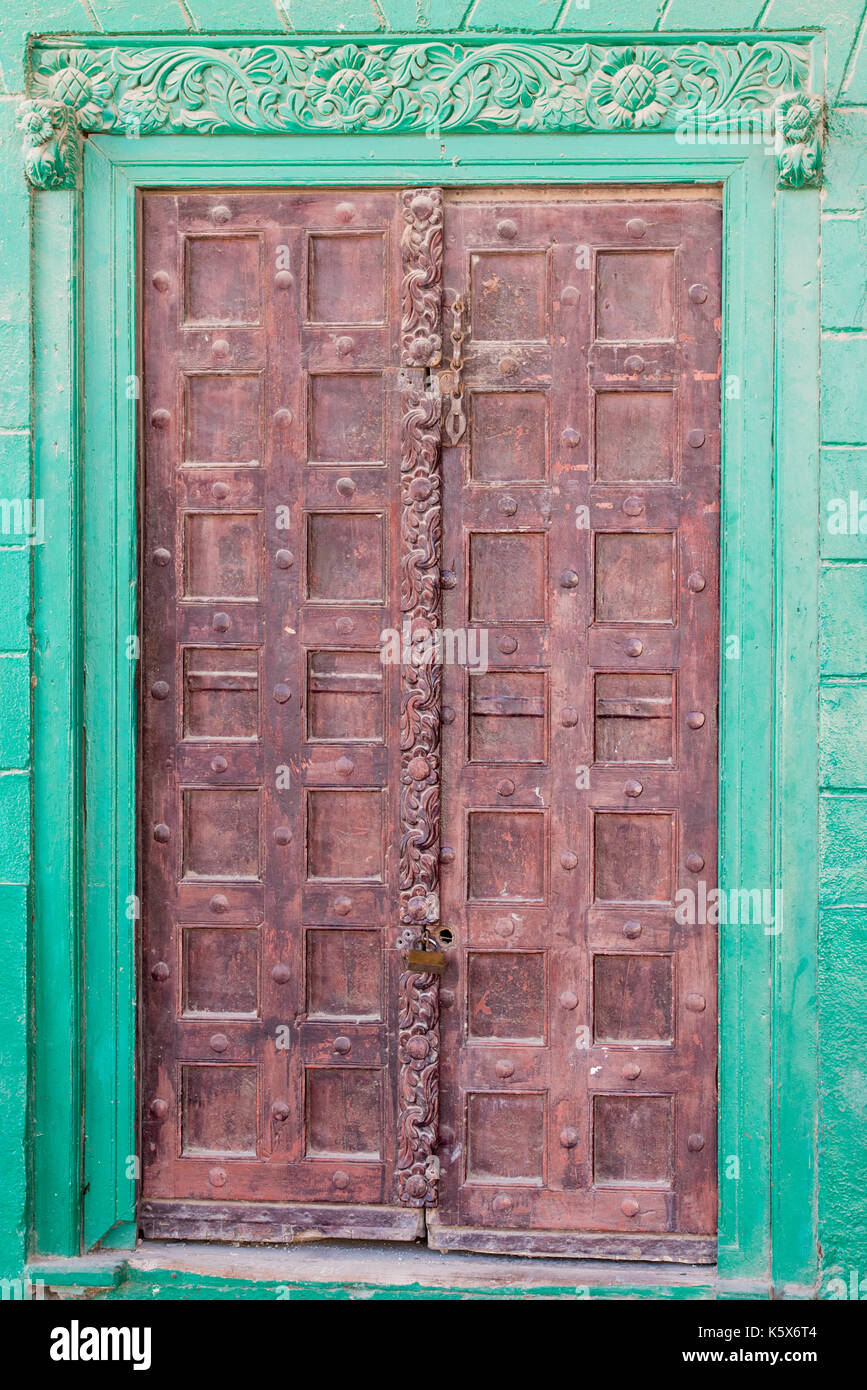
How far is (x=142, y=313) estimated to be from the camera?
2861mm

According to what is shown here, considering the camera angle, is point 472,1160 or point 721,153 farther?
point 472,1160

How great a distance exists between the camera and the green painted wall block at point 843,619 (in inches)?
106

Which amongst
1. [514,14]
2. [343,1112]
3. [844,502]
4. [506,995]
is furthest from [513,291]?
[343,1112]

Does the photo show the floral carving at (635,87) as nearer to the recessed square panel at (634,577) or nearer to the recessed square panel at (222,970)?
the recessed square panel at (634,577)

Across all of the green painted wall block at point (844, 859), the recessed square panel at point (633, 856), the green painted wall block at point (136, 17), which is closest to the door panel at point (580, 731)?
the recessed square panel at point (633, 856)

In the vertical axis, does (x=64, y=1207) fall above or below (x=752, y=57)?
below

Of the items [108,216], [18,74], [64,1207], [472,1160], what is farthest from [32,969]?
[18,74]

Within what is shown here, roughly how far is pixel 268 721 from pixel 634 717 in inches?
41.3

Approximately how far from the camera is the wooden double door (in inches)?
111

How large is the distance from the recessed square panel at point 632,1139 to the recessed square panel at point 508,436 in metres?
1.80

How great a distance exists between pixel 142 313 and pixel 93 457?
0.44 metres

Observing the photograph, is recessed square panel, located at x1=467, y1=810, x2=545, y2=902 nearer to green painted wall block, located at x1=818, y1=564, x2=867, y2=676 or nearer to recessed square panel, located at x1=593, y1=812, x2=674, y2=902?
recessed square panel, located at x1=593, y1=812, x2=674, y2=902

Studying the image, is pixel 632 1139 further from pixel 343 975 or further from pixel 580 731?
pixel 580 731

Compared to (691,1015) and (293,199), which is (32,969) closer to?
(691,1015)
